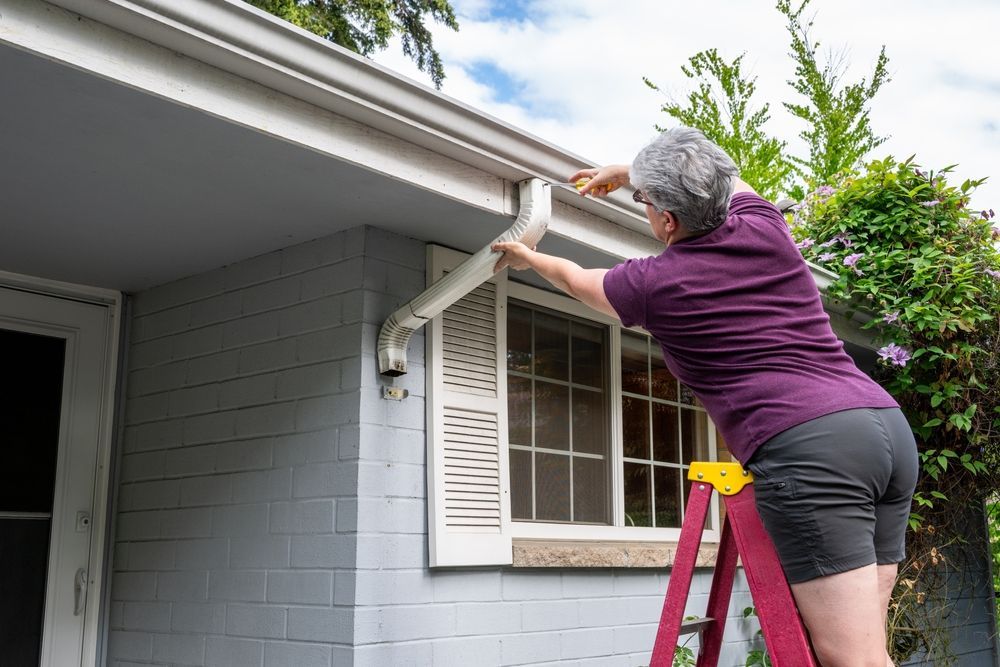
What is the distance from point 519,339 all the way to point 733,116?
11489mm

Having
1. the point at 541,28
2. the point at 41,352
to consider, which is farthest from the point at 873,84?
the point at 41,352

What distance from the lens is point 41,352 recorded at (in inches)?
148

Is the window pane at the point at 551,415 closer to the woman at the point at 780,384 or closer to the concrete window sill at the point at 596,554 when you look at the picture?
the concrete window sill at the point at 596,554

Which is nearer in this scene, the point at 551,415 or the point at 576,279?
the point at 576,279

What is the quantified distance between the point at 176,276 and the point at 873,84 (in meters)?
13.1

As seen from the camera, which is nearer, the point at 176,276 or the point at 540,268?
the point at 540,268

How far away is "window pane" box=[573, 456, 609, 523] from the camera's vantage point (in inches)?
161

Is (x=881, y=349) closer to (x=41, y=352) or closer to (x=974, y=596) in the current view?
(x=974, y=596)

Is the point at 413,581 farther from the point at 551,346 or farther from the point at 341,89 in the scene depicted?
the point at 341,89

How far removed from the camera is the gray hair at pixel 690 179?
2088 mm

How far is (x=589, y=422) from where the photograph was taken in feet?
13.9

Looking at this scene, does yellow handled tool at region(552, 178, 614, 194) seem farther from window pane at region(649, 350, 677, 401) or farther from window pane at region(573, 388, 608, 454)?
window pane at region(649, 350, 677, 401)

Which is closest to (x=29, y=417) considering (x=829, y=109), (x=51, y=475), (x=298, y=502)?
(x=51, y=475)

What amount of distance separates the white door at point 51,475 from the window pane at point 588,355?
191 cm
